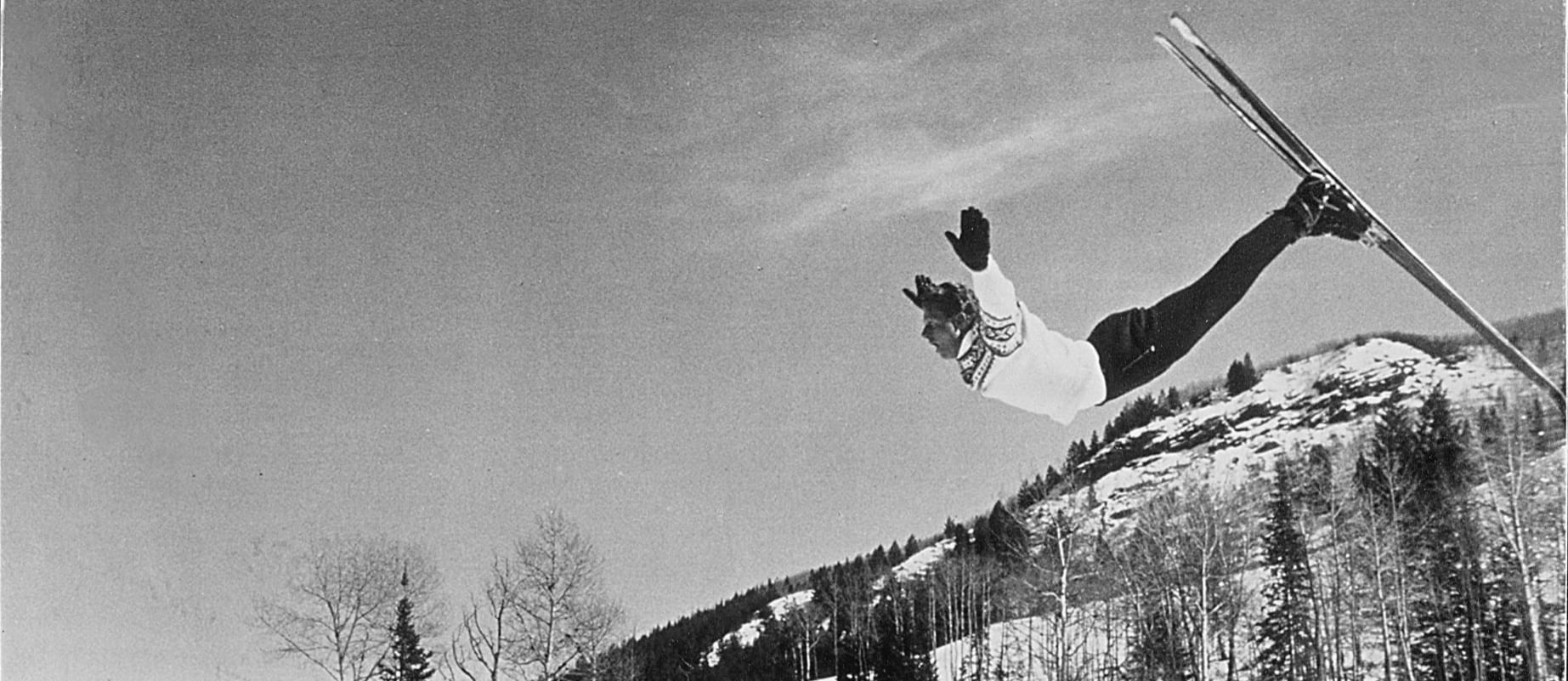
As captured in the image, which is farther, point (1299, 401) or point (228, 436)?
point (228, 436)

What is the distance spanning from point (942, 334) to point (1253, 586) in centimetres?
113

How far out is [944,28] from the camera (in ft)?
15.5

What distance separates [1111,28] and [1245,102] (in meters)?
0.43

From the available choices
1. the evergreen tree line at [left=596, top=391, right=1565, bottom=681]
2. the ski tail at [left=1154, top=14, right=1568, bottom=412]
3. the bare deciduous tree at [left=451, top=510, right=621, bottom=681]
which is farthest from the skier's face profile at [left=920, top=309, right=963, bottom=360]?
the bare deciduous tree at [left=451, top=510, right=621, bottom=681]

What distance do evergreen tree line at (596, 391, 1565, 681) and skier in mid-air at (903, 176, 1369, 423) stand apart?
1.17ft

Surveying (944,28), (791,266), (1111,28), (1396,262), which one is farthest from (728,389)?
(1396,262)

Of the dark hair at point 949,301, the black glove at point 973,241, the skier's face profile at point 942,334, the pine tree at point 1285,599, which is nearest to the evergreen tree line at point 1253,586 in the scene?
the pine tree at point 1285,599

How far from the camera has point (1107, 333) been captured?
4645mm

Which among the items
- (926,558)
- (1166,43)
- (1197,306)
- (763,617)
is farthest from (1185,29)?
(763,617)

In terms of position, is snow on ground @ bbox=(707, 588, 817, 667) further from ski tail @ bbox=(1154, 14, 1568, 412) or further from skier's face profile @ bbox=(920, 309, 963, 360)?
ski tail @ bbox=(1154, 14, 1568, 412)

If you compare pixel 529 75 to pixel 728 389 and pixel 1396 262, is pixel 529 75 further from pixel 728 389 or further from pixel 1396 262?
pixel 1396 262

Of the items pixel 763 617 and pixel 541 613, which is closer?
pixel 763 617

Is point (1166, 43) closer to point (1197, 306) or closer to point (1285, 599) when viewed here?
point (1197, 306)

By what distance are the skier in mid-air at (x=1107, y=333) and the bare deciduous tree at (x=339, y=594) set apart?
1727 mm
